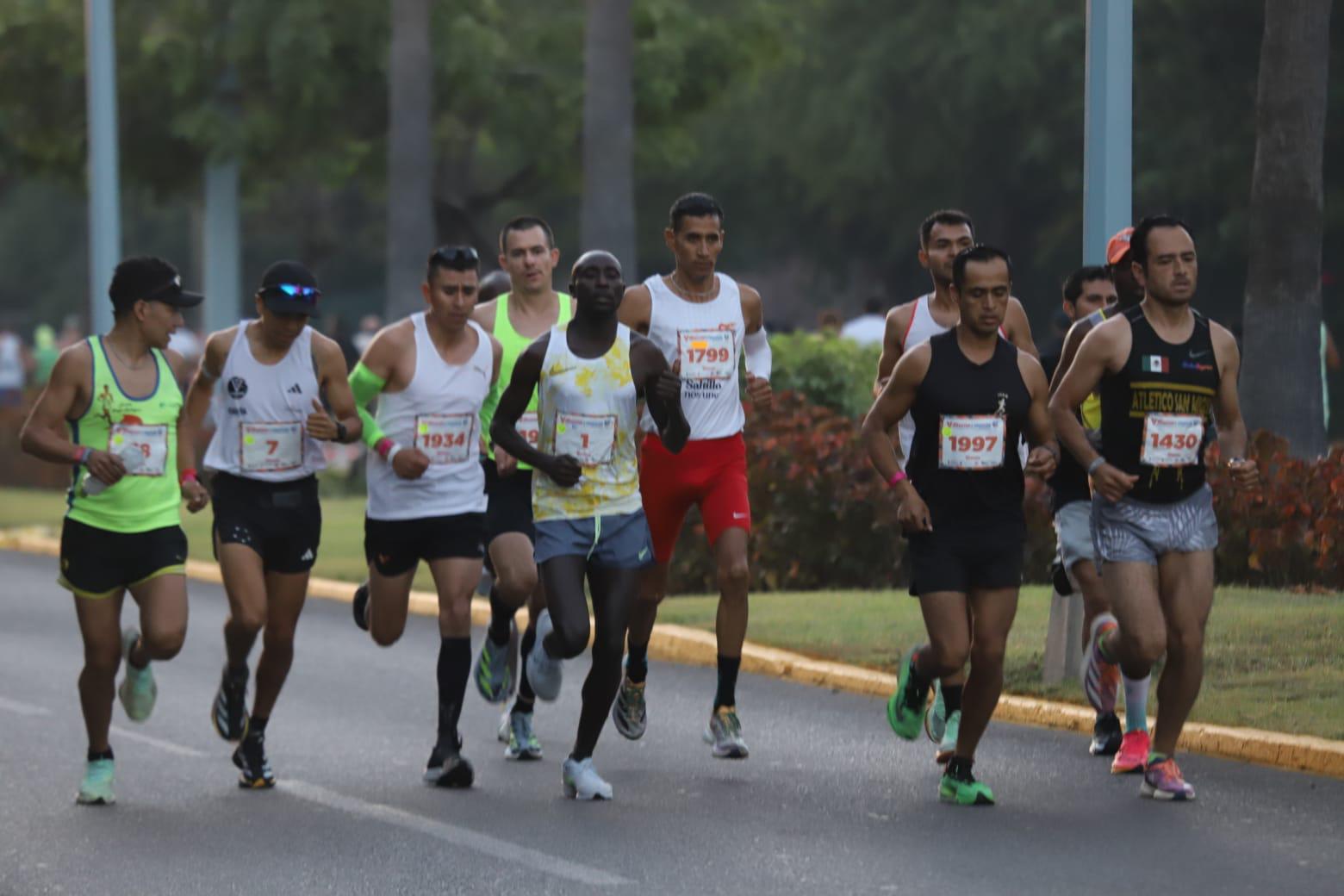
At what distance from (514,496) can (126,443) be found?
167 centimetres

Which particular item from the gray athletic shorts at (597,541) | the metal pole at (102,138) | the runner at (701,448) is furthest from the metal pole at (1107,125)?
the metal pole at (102,138)

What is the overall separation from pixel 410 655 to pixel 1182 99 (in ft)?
84.3

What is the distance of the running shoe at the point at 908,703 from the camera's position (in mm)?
9047

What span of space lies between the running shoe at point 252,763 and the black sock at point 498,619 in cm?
106

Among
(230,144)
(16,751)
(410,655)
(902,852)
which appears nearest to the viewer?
(902,852)

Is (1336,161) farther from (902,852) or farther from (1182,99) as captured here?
(902,852)

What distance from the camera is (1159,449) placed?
8.60 metres

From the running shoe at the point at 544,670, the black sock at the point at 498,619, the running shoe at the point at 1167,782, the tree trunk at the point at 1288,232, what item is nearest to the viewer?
the running shoe at the point at 1167,782

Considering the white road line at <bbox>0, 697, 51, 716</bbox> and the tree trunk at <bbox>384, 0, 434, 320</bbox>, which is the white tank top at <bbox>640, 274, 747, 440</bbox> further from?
the tree trunk at <bbox>384, 0, 434, 320</bbox>

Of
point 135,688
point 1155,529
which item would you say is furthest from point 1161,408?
point 135,688

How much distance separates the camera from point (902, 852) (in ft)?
26.1

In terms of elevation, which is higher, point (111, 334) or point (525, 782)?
point (111, 334)

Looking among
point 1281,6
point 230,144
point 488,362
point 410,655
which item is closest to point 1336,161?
point 230,144

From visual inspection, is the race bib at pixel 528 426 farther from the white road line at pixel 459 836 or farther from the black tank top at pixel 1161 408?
the black tank top at pixel 1161 408
